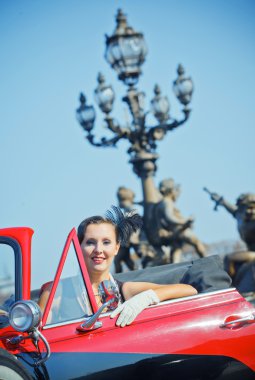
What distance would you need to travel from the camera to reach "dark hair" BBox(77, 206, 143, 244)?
4.63 metres

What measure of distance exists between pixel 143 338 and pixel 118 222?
951 millimetres

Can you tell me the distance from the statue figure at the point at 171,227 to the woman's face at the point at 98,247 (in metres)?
12.6

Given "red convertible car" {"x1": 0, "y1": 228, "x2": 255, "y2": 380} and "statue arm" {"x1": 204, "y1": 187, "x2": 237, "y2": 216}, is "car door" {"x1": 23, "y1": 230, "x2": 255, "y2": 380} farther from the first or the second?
"statue arm" {"x1": 204, "y1": 187, "x2": 237, "y2": 216}

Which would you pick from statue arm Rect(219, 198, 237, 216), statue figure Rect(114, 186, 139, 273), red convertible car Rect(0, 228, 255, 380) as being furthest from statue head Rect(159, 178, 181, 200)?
red convertible car Rect(0, 228, 255, 380)

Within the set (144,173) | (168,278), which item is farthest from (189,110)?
(168,278)

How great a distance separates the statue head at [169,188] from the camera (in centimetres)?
1758

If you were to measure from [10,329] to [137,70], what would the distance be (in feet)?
41.0

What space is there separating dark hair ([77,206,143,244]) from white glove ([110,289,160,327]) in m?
0.53

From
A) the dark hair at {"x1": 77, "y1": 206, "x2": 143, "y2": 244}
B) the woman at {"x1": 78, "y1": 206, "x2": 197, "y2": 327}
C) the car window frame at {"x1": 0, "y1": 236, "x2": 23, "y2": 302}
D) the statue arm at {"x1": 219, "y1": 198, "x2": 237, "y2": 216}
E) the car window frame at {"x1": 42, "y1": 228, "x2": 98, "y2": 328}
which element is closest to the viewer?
the car window frame at {"x1": 0, "y1": 236, "x2": 23, "y2": 302}

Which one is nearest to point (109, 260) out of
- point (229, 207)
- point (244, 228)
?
point (244, 228)

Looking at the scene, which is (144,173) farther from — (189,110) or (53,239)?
(53,239)

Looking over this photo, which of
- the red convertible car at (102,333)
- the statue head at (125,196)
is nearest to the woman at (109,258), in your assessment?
the red convertible car at (102,333)

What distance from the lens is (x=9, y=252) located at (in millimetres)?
4062

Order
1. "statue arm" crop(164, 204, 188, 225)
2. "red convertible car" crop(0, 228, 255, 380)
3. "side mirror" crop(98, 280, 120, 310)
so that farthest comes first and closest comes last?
"statue arm" crop(164, 204, 188, 225) → "side mirror" crop(98, 280, 120, 310) → "red convertible car" crop(0, 228, 255, 380)
